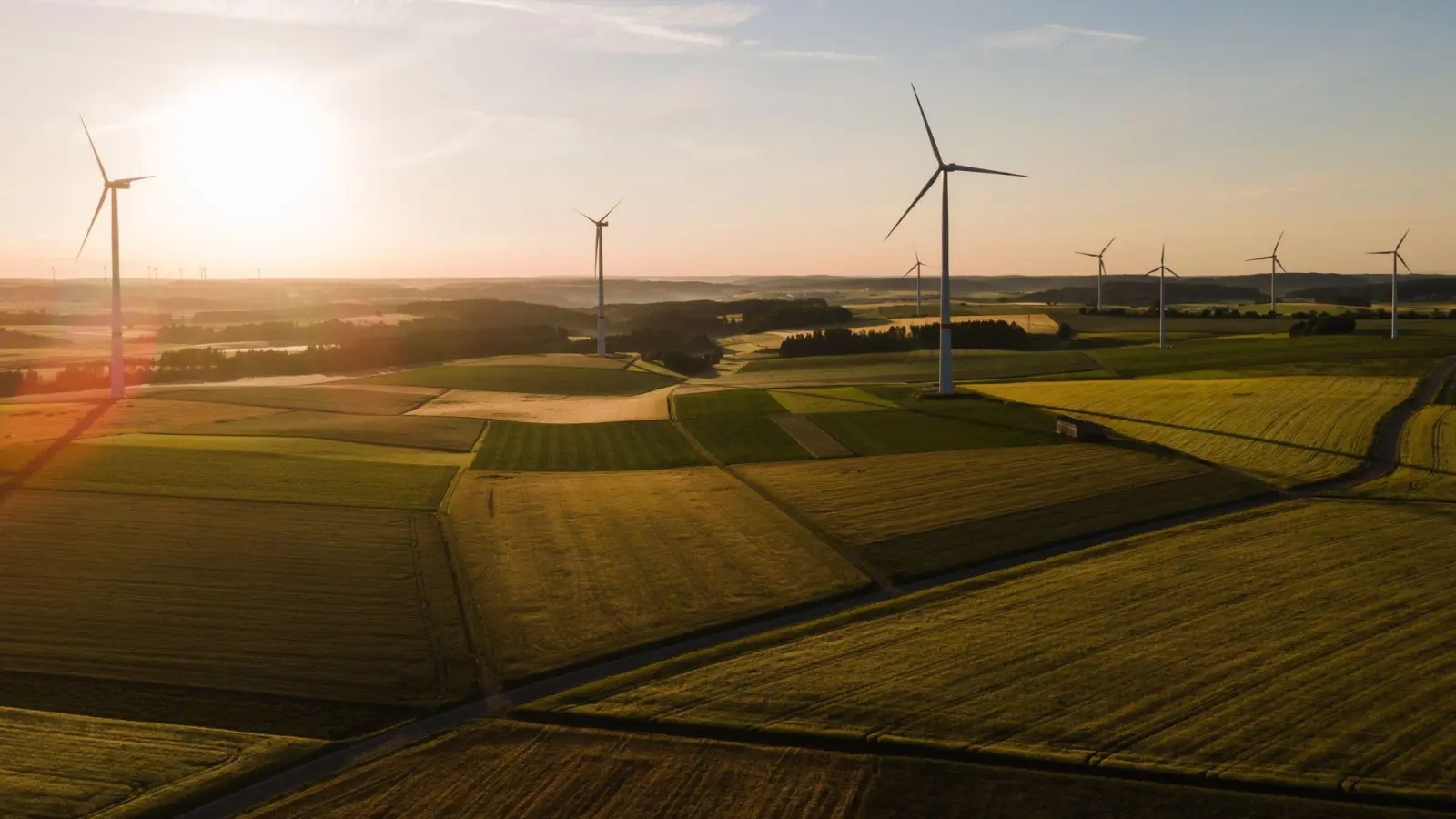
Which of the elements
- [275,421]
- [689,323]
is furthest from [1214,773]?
[689,323]

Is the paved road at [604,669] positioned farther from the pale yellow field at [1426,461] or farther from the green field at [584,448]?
the green field at [584,448]

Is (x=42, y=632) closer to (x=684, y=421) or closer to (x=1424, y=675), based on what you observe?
(x=1424, y=675)

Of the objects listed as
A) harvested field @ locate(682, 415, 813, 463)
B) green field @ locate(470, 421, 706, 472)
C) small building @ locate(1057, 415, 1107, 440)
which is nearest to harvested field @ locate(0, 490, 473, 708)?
green field @ locate(470, 421, 706, 472)

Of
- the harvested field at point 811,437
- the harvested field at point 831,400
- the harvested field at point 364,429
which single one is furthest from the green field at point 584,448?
the harvested field at point 831,400

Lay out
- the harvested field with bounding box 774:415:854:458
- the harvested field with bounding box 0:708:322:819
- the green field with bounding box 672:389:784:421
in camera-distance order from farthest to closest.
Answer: the green field with bounding box 672:389:784:421, the harvested field with bounding box 774:415:854:458, the harvested field with bounding box 0:708:322:819

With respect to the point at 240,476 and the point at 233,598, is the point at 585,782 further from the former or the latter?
the point at 240,476

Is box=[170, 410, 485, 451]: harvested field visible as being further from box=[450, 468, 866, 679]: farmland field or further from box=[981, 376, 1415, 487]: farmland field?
box=[981, 376, 1415, 487]: farmland field

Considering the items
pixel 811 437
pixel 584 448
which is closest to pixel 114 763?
pixel 584 448
